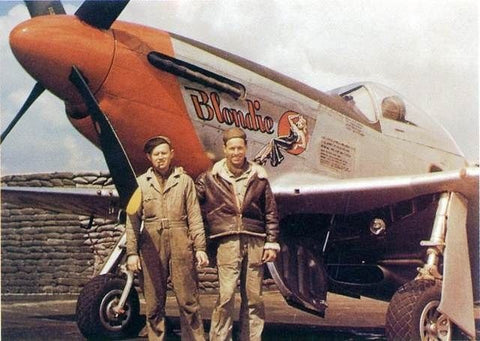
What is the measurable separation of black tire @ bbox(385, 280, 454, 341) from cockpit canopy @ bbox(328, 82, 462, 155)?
1.86m

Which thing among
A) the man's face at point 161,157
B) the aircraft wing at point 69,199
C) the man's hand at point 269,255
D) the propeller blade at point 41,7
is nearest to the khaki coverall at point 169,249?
the man's face at point 161,157

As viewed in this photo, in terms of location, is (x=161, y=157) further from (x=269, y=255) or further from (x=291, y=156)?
(x=291, y=156)

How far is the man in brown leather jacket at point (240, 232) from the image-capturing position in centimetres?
355

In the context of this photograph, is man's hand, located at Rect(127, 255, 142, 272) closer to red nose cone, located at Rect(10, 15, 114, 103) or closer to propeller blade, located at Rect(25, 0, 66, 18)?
red nose cone, located at Rect(10, 15, 114, 103)

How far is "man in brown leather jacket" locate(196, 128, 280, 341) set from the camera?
355 centimetres

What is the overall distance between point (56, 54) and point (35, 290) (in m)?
5.49

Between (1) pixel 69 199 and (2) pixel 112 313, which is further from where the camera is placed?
(1) pixel 69 199

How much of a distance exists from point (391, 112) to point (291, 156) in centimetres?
144

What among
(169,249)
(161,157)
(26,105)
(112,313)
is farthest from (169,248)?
(26,105)

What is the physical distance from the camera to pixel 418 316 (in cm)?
392

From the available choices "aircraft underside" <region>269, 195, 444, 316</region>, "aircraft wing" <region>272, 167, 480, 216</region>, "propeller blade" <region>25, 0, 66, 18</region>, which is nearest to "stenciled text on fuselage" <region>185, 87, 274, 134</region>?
"aircraft wing" <region>272, 167, 480, 216</region>

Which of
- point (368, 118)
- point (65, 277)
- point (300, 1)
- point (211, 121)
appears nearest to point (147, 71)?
point (211, 121)

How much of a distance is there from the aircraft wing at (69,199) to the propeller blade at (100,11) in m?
1.70

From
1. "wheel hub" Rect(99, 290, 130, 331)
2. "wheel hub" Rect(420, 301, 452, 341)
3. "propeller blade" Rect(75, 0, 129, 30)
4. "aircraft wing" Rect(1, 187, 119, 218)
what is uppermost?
"propeller blade" Rect(75, 0, 129, 30)
